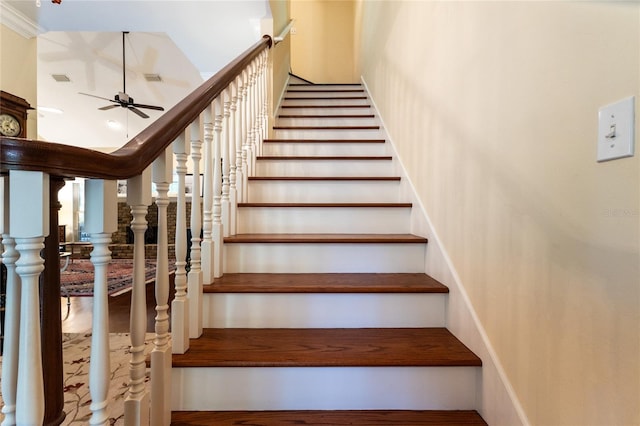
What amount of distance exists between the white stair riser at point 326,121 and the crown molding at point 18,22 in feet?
7.07

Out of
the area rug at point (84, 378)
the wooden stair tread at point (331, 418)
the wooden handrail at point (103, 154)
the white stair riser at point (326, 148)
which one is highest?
the white stair riser at point (326, 148)

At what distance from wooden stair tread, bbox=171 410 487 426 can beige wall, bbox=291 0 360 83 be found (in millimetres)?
5521

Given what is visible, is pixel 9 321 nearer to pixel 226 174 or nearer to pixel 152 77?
pixel 226 174

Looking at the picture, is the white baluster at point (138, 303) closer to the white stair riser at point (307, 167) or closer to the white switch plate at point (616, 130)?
the white switch plate at point (616, 130)

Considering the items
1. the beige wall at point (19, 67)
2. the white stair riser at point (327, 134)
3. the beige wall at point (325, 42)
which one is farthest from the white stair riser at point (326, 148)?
the beige wall at point (325, 42)

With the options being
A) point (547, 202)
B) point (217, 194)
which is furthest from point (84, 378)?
point (547, 202)

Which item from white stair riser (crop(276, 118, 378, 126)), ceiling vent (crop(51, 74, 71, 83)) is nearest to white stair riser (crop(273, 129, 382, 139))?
white stair riser (crop(276, 118, 378, 126))

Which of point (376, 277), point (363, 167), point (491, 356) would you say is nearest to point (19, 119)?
point (363, 167)

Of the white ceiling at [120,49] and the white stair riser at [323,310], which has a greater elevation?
the white ceiling at [120,49]

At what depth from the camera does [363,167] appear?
8.14ft

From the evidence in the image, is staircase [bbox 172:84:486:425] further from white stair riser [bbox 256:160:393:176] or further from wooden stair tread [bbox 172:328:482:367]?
white stair riser [bbox 256:160:393:176]

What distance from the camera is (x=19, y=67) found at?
2740 mm

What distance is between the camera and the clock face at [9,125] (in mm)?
2508

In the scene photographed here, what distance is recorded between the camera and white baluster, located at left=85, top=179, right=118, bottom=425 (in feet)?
2.25
